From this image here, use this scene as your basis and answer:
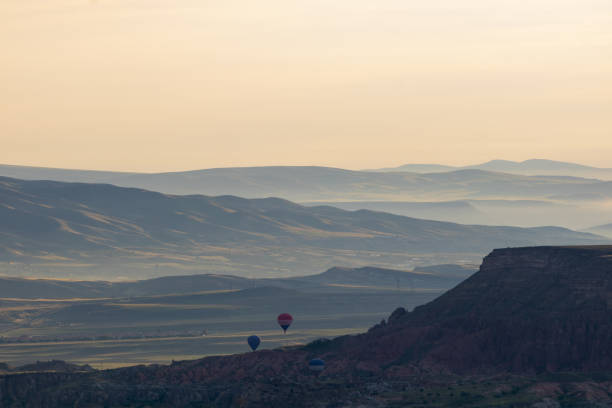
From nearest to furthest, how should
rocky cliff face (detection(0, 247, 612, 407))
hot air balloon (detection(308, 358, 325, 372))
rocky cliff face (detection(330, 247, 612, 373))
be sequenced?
rocky cliff face (detection(0, 247, 612, 407))
rocky cliff face (detection(330, 247, 612, 373))
hot air balloon (detection(308, 358, 325, 372))

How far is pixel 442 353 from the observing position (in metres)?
165

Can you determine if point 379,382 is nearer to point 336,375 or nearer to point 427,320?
point 336,375

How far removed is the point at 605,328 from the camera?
15662 cm

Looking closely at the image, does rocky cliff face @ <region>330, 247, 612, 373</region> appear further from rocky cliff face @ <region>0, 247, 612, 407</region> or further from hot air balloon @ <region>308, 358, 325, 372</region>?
hot air balloon @ <region>308, 358, 325, 372</region>

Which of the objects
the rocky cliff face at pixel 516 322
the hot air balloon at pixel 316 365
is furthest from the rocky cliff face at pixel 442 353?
the hot air balloon at pixel 316 365

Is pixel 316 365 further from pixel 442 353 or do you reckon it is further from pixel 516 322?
pixel 516 322

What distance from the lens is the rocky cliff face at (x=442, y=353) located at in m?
153

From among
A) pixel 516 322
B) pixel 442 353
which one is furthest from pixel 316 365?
pixel 516 322

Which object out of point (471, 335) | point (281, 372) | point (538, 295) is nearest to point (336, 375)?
point (281, 372)

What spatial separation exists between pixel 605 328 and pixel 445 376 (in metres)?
19.9

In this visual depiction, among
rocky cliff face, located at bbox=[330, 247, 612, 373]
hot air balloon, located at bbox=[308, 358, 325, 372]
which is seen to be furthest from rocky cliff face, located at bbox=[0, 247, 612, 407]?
hot air balloon, located at bbox=[308, 358, 325, 372]

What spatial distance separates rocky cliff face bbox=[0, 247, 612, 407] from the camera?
153 m

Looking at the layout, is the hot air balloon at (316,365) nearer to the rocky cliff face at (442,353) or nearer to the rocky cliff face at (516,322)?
the rocky cliff face at (442,353)

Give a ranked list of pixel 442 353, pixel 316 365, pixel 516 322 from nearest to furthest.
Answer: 1. pixel 516 322
2. pixel 442 353
3. pixel 316 365
